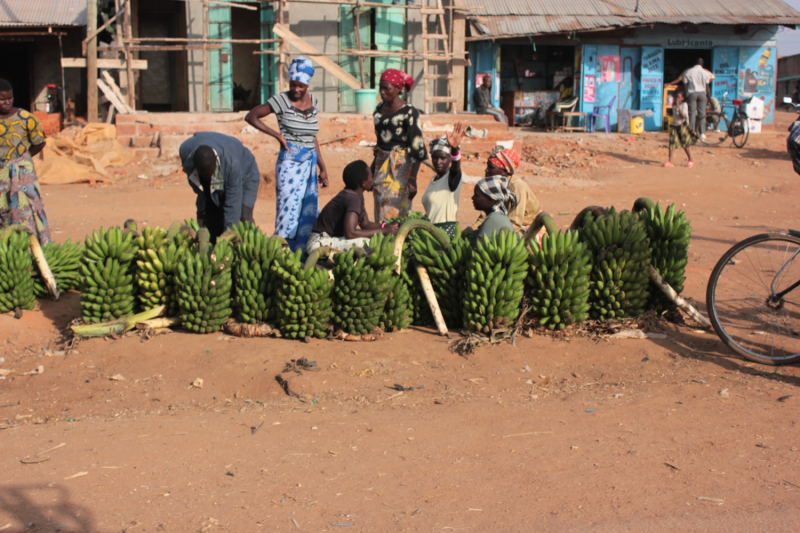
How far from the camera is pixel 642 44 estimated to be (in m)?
18.0

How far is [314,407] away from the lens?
3420mm

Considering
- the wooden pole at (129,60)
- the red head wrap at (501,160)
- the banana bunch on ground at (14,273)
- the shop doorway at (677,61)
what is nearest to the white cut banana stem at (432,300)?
the red head wrap at (501,160)

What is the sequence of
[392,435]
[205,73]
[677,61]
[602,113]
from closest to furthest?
[392,435] < [205,73] < [602,113] < [677,61]

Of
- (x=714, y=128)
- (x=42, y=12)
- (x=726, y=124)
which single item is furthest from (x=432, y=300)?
(x=714, y=128)

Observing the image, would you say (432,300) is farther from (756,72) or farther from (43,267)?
(756,72)

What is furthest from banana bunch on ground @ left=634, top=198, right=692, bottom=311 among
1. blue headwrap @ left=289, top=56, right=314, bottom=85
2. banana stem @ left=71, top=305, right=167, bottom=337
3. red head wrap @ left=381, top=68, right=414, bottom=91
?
banana stem @ left=71, top=305, right=167, bottom=337

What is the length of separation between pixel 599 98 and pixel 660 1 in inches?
A: 126

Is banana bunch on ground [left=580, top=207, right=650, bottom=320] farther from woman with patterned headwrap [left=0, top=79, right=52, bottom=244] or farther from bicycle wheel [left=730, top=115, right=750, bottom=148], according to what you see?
bicycle wheel [left=730, top=115, right=750, bottom=148]

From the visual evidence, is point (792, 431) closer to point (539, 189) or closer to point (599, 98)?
point (539, 189)

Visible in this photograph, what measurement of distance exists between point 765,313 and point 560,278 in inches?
49.5

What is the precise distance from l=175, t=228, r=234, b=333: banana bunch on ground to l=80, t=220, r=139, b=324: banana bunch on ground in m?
0.36

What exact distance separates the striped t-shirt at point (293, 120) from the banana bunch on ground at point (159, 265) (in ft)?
4.67

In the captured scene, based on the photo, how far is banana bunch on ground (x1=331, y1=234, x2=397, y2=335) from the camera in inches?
157

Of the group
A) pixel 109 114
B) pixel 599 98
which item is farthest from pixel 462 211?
pixel 599 98
